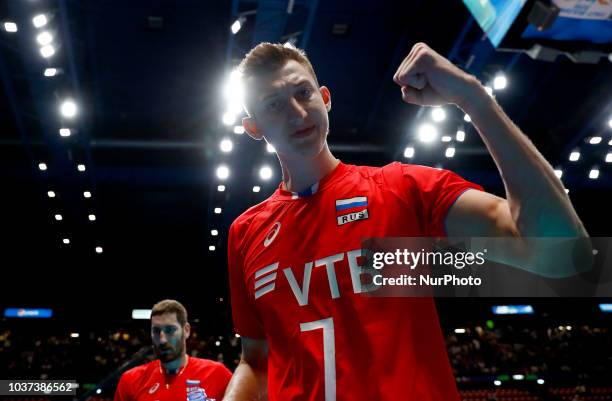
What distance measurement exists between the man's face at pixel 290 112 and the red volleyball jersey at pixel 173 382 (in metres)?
4.17

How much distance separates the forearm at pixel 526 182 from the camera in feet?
3.92

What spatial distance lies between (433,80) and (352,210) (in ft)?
1.54

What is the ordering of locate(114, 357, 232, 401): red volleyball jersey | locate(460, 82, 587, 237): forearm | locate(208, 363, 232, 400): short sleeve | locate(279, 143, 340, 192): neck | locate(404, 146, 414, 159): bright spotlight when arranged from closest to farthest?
locate(460, 82, 587, 237): forearm < locate(279, 143, 340, 192): neck < locate(208, 363, 232, 400): short sleeve < locate(114, 357, 232, 401): red volleyball jersey < locate(404, 146, 414, 159): bright spotlight

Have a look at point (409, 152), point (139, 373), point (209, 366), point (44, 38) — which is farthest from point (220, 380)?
point (409, 152)

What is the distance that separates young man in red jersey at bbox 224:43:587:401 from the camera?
4.21ft

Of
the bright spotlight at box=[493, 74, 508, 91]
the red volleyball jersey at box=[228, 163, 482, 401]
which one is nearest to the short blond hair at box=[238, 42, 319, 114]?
the red volleyball jersey at box=[228, 163, 482, 401]

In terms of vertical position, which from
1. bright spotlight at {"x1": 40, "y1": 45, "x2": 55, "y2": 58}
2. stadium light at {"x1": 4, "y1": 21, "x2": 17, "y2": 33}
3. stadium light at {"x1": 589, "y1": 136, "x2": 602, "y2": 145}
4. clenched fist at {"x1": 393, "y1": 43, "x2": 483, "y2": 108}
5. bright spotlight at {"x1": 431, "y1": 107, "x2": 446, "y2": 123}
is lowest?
clenched fist at {"x1": 393, "y1": 43, "x2": 483, "y2": 108}

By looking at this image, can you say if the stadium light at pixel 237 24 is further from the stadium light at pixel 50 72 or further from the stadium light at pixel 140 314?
the stadium light at pixel 140 314

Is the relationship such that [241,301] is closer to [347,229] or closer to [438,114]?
[347,229]

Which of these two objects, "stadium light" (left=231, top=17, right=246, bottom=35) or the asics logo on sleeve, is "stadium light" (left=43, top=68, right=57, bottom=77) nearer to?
"stadium light" (left=231, top=17, right=246, bottom=35)

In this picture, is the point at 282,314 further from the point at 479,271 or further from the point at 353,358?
the point at 479,271

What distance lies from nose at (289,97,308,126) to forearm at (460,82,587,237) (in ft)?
1.99

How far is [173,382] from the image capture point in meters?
5.73

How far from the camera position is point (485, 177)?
15719 mm
